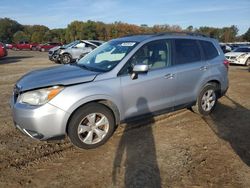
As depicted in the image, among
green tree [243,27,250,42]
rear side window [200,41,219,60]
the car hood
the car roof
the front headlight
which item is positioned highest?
the car roof

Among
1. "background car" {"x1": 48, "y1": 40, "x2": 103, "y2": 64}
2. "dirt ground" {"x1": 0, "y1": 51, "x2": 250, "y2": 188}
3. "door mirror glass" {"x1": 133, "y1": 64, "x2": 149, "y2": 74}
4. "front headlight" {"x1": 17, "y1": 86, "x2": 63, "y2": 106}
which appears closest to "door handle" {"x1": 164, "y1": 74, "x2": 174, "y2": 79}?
"door mirror glass" {"x1": 133, "y1": 64, "x2": 149, "y2": 74}

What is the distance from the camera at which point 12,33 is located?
80.2 meters

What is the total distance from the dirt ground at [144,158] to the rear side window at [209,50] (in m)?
1.43

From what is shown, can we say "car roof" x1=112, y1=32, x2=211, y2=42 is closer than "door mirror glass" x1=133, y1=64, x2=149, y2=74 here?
No

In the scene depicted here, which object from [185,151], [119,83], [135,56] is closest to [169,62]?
[135,56]

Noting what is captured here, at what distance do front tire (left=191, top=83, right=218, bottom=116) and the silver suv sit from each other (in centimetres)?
2

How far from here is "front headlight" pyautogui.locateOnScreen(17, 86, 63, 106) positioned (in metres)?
4.00

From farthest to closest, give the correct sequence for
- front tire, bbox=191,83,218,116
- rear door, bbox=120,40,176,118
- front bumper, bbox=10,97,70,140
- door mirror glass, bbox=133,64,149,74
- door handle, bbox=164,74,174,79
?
front tire, bbox=191,83,218,116 < door handle, bbox=164,74,174,79 < rear door, bbox=120,40,176,118 < door mirror glass, bbox=133,64,149,74 < front bumper, bbox=10,97,70,140

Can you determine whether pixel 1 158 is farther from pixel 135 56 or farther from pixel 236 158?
pixel 236 158

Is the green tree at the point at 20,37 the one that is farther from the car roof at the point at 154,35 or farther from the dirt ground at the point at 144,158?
the car roof at the point at 154,35

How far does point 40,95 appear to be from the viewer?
4039mm

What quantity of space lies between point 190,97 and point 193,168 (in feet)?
6.93

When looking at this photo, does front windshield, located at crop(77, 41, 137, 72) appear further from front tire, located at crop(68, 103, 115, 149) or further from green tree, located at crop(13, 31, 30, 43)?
green tree, located at crop(13, 31, 30, 43)

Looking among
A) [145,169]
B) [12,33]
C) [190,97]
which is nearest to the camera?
[145,169]
